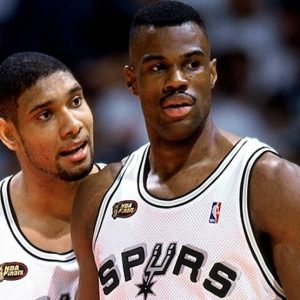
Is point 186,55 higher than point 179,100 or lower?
higher

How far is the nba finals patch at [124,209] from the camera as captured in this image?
9.28 feet

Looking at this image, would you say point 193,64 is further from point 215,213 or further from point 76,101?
point 76,101

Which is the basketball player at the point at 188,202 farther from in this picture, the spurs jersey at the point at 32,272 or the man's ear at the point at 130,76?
the spurs jersey at the point at 32,272

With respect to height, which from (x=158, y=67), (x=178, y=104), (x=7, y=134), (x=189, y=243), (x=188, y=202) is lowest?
(x=189, y=243)

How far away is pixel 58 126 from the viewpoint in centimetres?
318

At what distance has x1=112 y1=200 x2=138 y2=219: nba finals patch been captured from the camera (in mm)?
2828

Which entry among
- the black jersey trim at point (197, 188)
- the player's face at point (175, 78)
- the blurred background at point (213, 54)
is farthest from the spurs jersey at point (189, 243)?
the blurred background at point (213, 54)

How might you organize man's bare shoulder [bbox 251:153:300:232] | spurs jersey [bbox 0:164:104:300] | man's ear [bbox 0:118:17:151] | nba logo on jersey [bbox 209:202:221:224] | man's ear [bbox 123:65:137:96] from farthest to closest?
man's ear [bbox 0:118:17:151], spurs jersey [bbox 0:164:104:300], man's ear [bbox 123:65:137:96], nba logo on jersey [bbox 209:202:221:224], man's bare shoulder [bbox 251:153:300:232]

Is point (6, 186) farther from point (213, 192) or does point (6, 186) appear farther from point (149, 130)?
point (213, 192)

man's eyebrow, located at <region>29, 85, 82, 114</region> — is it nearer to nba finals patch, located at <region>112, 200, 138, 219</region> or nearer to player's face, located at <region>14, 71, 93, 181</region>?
player's face, located at <region>14, 71, 93, 181</region>

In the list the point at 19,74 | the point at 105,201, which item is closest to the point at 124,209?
the point at 105,201

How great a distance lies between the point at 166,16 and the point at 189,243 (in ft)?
2.26

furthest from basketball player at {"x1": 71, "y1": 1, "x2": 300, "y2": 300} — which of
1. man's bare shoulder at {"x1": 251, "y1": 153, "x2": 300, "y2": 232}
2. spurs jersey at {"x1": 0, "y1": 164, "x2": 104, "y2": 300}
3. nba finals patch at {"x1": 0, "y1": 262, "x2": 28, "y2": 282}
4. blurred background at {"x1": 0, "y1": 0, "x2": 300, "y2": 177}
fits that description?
blurred background at {"x1": 0, "y1": 0, "x2": 300, "y2": 177}

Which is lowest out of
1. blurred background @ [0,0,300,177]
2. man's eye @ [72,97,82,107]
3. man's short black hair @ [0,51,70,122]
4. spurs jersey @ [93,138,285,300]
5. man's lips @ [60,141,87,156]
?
spurs jersey @ [93,138,285,300]
